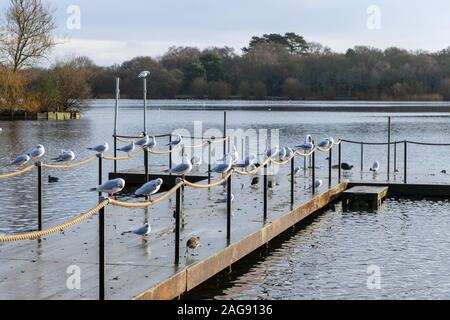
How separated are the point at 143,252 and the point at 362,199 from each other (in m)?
7.12

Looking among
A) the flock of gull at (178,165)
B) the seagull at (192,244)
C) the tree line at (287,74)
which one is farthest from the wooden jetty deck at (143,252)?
the tree line at (287,74)

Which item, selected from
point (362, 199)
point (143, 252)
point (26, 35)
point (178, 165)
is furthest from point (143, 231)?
point (26, 35)

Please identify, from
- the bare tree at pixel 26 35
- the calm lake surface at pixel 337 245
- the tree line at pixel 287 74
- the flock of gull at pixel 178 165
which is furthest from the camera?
the tree line at pixel 287 74

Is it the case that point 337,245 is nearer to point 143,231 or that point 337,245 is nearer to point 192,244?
point 143,231

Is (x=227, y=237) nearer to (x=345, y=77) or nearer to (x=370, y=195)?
(x=370, y=195)

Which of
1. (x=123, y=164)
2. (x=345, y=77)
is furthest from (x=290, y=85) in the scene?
(x=123, y=164)

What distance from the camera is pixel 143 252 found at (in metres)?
9.19

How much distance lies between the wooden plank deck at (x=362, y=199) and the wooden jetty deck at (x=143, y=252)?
2.03 meters

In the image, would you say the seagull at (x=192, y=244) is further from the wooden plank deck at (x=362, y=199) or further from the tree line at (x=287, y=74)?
the tree line at (x=287, y=74)

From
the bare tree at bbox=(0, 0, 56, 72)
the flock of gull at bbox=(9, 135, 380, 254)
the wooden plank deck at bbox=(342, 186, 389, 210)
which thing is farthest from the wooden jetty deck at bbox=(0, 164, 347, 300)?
the bare tree at bbox=(0, 0, 56, 72)

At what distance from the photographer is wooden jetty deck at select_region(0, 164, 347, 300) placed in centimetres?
766

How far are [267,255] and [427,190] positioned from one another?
21.7 ft

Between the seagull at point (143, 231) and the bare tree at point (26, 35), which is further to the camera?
the bare tree at point (26, 35)

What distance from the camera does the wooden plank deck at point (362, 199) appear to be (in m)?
15.4
